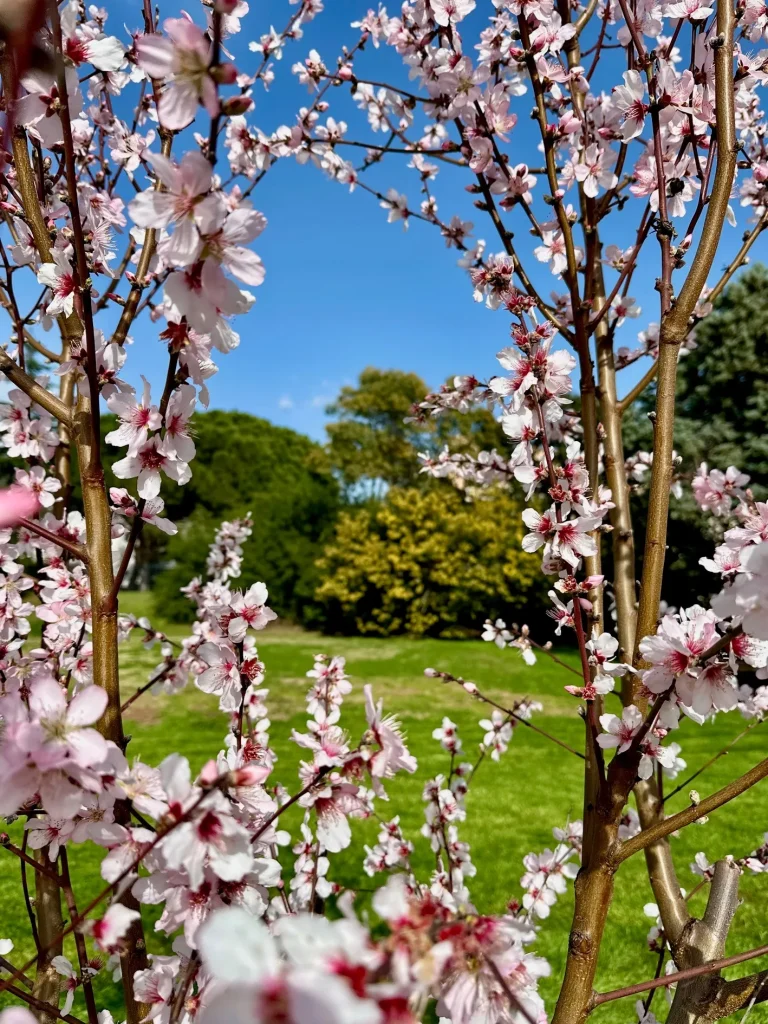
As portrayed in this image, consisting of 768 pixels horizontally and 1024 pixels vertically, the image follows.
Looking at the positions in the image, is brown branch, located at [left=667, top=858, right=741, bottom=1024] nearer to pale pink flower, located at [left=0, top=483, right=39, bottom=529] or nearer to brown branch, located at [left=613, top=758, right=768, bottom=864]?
brown branch, located at [left=613, top=758, right=768, bottom=864]

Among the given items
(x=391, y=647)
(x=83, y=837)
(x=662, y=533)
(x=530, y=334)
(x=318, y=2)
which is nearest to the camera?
(x=83, y=837)

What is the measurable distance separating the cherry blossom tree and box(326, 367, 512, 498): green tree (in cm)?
1948

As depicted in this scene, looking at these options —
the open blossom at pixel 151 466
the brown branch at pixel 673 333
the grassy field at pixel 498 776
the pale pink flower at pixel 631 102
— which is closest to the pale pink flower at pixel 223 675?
the open blossom at pixel 151 466

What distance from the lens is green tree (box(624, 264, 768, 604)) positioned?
12680 millimetres

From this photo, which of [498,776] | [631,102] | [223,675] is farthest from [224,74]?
[498,776]

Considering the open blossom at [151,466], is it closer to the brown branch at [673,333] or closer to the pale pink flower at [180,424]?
the pale pink flower at [180,424]

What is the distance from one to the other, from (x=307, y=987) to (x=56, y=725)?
0.48 m

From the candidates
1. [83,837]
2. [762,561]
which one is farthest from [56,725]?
[762,561]

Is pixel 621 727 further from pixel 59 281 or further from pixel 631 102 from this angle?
pixel 631 102

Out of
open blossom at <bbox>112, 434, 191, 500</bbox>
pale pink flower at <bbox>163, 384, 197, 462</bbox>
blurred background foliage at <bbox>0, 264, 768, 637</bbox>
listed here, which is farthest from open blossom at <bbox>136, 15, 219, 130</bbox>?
blurred background foliage at <bbox>0, 264, 768, 637</bbox>

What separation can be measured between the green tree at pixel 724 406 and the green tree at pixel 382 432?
320 inches

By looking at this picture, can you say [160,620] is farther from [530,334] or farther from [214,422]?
[214,422]

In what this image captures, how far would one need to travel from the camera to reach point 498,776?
644cm

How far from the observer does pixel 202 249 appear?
0.82 m
